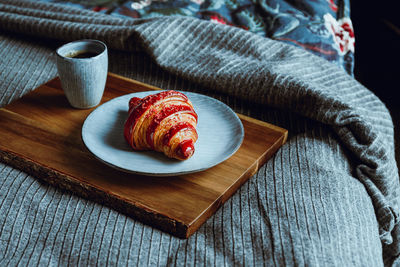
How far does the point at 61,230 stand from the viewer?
0.51 m

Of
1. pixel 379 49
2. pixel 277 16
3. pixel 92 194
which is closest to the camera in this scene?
pixel 92 194

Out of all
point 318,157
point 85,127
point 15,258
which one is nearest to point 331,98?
point 318,157

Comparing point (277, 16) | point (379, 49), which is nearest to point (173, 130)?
point (277, 16)

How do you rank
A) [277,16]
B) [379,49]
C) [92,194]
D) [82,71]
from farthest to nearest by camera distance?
[379,49], [277,16], [82,71], [92,194]

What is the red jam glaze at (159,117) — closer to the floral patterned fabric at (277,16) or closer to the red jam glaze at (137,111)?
the red jam glaze at (137,111)

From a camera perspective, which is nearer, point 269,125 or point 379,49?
point 269,125

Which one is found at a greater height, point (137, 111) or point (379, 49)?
point (137, 111)

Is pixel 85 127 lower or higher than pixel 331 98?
lower

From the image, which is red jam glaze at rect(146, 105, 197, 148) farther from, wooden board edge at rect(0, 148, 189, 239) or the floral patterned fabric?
the floral patterned fabric

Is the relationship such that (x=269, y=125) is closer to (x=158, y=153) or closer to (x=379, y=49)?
(x=158, y=153)

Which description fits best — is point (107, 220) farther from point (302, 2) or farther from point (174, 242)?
point (302, 2)

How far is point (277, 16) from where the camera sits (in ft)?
3.67

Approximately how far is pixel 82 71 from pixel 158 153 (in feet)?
0.63

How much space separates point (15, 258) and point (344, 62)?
877mm
